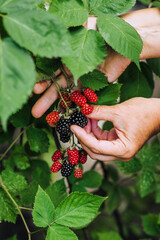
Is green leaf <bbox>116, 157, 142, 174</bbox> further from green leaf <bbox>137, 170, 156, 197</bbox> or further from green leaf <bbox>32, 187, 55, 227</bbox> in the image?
green leaf <bbox>32, 187, 55, 227</bbox>

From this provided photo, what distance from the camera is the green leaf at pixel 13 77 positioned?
0.40 metres

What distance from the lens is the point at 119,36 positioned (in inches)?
23.2

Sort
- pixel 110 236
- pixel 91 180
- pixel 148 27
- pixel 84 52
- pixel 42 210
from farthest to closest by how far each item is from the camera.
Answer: pixel 110 236 → pixel 91 180 → pixel 148 27 → pixel 42 210 → pixel 84 52

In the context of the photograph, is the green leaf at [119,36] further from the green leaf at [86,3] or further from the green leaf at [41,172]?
the green leaf at [41,172]

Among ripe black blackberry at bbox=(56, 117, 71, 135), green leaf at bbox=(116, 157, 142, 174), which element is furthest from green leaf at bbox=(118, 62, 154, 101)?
green leaf at bbox=(116, 157, 142, 174)

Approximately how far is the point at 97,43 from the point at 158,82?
1.68 metres

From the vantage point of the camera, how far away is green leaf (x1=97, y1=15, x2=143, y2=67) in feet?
1.92

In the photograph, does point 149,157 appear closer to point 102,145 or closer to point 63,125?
point 102,145

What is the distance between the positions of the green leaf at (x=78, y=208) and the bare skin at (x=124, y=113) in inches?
7.9

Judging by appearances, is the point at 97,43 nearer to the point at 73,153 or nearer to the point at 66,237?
the point at 73,153

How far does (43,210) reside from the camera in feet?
2.18

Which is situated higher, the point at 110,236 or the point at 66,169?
the point at 66,169

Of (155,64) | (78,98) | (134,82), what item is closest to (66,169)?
(78,98)

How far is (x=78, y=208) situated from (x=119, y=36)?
1.62 feet
